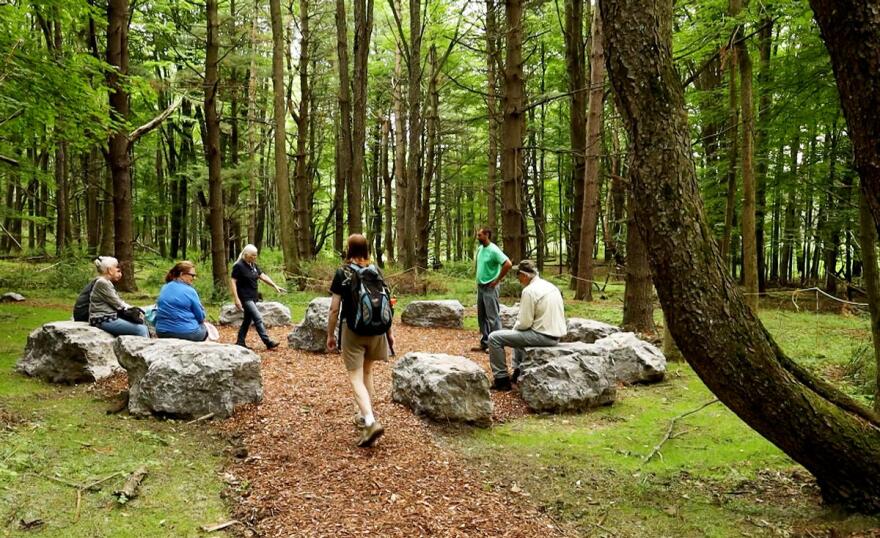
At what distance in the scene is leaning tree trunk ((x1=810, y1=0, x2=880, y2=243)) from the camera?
8.91ft

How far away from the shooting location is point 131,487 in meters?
3.54

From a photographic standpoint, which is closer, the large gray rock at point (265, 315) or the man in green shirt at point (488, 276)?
the man in green shirt at point (488, 276)

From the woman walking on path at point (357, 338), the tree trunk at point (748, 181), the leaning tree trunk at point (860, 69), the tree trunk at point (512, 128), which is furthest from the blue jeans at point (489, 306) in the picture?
the leaning tree trunk at point (860, 69)

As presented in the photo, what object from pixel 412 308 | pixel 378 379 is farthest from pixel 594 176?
pixel 378 379

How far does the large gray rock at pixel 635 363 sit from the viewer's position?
22.8ft

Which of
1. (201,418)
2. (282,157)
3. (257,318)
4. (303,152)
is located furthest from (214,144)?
(201,418)

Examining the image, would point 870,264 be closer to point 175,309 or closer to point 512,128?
point 512,128

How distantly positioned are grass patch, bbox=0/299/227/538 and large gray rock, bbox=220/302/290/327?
4635 millimetres

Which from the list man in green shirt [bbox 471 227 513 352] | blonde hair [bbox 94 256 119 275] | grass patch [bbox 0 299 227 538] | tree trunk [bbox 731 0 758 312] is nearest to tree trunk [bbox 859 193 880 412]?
tree trunk [bbox 731 0 758 312]

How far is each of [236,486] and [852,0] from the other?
4.93 metres

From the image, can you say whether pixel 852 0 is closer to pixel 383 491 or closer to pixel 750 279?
pixel 383 491

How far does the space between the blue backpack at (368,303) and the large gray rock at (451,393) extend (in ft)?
3.24

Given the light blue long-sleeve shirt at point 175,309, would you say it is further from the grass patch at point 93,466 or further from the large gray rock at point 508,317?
the large gray rock at point 508,317

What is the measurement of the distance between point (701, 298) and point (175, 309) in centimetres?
623
